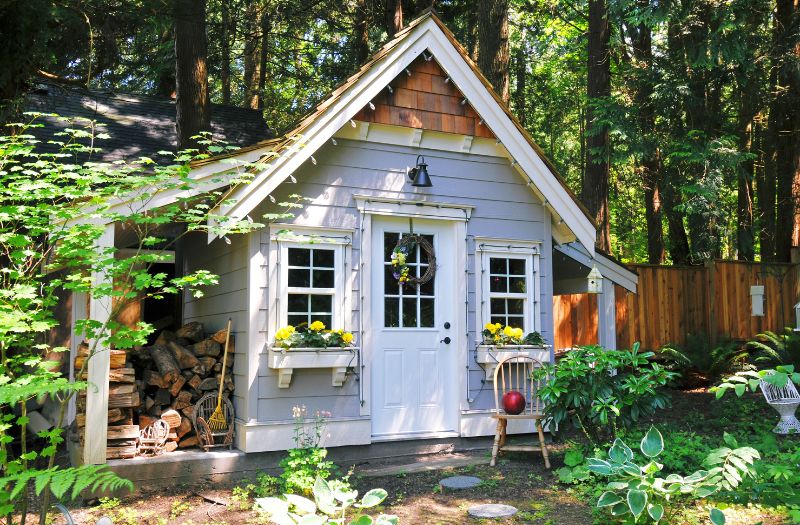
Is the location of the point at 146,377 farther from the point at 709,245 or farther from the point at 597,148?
the point at 709,245

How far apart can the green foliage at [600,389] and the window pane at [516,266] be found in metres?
1.62

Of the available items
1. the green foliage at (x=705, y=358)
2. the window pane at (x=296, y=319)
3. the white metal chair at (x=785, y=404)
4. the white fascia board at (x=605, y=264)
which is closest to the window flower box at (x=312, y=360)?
the window pane at (x=296, y=319)

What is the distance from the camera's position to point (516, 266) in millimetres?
7637

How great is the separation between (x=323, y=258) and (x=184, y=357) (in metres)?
1.62

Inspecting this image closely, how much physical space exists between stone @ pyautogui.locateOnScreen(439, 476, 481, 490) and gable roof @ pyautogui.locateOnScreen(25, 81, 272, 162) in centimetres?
554

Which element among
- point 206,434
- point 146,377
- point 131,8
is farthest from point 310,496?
point 131,8

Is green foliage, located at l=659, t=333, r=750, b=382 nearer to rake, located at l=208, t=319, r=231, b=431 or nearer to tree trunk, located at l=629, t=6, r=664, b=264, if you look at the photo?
tree trunk, located at l=629, t=6, r=664, b=264

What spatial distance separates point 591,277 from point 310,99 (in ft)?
42.0

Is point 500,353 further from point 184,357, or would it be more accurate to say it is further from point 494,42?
point 494,42

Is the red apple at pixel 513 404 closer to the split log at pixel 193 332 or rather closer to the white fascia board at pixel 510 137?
the white fascia board at pixel 510 137

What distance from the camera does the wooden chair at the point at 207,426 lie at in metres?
6.18

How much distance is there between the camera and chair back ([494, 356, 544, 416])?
7097 millimetres

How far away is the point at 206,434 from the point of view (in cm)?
617

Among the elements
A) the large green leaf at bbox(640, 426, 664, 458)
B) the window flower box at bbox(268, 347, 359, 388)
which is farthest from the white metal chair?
the window flower box at bbox(268, 347, 359, 388)
